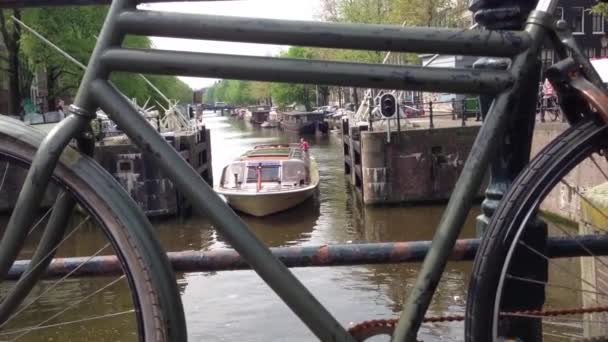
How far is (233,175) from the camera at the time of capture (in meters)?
18.0

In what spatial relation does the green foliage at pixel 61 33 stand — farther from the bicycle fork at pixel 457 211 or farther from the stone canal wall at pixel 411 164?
the bicycle fork at pixel 457 211

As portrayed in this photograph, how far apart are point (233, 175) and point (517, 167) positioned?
16.4 meters

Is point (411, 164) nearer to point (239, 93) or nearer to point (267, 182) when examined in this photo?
point (267, 182)

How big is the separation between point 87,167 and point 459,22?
26.9m

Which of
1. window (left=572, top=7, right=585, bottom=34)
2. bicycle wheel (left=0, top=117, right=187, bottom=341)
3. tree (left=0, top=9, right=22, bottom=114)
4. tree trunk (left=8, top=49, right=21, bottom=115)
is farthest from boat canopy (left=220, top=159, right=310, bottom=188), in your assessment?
window (left=572, top=7, right=585, bottom=34)

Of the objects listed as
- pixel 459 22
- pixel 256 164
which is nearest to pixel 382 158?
pixel 256 164

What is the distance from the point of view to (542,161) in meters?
1.46

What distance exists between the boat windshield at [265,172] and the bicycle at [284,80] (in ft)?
53.5

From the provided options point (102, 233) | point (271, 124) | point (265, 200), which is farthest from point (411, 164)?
point (271, 124)

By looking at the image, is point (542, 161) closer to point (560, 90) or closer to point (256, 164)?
point (560, 90)

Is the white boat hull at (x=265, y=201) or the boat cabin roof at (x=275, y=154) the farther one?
the boat cabin roof at (x=275, y=154)

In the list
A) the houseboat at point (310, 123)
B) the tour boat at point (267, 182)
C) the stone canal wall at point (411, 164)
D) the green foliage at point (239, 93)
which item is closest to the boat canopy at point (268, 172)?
the tour boat at point (267, 182)

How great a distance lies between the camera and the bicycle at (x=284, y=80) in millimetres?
1453

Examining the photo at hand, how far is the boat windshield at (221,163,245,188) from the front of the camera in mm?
17781
